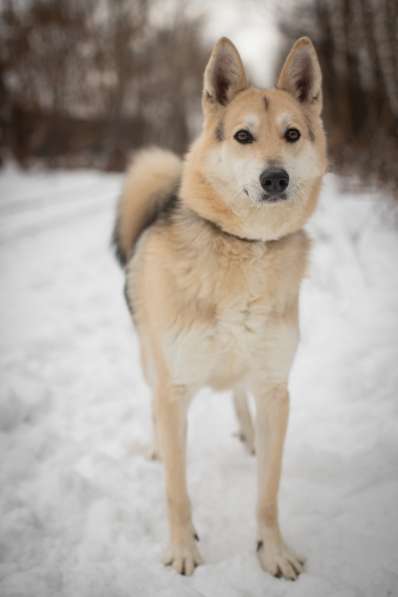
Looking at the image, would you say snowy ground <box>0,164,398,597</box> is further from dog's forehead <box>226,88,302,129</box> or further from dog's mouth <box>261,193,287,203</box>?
dog's forehead <box>226,88,302,129</box>

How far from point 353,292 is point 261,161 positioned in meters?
2.83

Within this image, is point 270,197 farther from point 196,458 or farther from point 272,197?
point 196,458

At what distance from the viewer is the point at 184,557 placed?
1865 millimetres

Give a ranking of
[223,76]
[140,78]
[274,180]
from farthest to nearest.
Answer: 1. [140,78]
2. [223,76]
3. [274,180]

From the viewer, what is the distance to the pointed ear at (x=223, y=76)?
1993 millimetres

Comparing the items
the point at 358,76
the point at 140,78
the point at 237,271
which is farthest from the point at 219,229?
the point at 140,78

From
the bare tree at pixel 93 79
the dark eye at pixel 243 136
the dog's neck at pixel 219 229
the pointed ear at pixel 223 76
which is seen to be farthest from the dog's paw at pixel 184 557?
the bare tree at pixel 93 79

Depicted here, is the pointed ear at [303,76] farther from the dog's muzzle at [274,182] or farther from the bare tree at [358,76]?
the bare tree at [358,76]

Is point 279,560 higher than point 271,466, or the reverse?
point 271,466

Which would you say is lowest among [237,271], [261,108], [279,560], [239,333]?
[279,560]

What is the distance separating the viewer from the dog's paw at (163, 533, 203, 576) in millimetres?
1844

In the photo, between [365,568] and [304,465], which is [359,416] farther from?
[365,568]

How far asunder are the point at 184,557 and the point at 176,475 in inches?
13.6

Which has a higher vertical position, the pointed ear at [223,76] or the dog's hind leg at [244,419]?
the pointed ear at [223,76]
